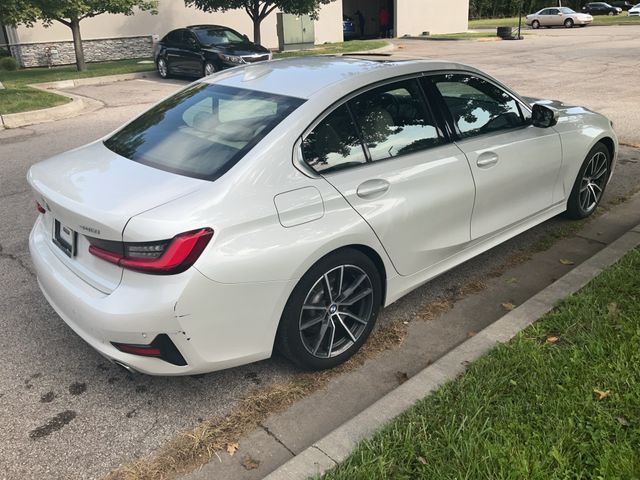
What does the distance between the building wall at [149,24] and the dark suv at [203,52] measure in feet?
22.8

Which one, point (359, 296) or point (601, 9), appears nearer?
point (359, 296)

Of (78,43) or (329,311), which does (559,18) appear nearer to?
(78,43)

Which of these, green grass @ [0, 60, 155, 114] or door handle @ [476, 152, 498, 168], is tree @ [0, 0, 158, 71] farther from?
door handle @ [476, 152, 498, 168]

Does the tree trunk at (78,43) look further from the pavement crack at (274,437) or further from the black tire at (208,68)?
the pavement crack at (274,437)

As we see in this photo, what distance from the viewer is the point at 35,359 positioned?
3.44m

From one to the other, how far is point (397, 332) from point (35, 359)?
2.18 m

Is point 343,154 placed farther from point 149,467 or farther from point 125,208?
point 149,467

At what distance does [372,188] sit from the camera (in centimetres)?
321

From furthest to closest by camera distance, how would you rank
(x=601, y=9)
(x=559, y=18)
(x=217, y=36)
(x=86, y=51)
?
(x=601, y=9) → (x=559, y=18) → (x=86, y=51) → (x=217, y=36)

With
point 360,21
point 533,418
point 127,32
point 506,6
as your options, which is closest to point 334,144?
point 533,418

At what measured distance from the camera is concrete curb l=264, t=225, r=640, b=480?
2.53 metres

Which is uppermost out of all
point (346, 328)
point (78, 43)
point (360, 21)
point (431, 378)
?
point (360, 21)

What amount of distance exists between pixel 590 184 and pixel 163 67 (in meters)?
15.1

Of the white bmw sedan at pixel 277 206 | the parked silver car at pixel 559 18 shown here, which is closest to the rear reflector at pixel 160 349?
the white bmw sedan at pixel 277 206
